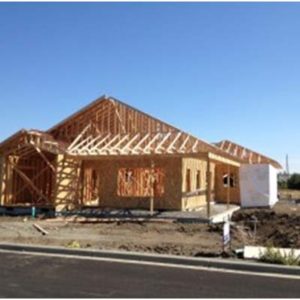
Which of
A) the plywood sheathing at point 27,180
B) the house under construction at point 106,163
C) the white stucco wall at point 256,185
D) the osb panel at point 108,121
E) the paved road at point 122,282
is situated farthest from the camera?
the white stucco wall at point 256,185

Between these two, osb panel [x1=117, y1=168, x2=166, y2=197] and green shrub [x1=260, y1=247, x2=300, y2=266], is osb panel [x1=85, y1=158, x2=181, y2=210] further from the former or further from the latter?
green shrub [x1=260, y1=247, x2=300, y2=266]

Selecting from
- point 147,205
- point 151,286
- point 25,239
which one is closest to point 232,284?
point 151,286

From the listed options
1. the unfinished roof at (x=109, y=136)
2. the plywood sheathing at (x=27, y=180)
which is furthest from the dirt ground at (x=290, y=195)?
the plywood sheathing at (x=27, y=180)

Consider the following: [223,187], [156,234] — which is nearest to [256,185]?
[223,187]

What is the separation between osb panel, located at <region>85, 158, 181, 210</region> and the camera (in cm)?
2552

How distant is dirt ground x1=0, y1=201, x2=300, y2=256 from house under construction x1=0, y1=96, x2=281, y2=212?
376cm

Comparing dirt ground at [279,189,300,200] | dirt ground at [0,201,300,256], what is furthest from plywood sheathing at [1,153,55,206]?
dirt ground at [279,189,300,200]

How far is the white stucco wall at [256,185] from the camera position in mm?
30547

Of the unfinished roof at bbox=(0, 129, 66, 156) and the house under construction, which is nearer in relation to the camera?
the unfinished roof at bbox=(0, 129, 66, 156)

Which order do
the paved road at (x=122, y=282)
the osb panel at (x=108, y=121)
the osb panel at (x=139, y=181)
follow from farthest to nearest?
1. the osb panel at (x=108, y=121)
2. the osb panel at (x=139, y=181)
3. the paved road at (x=122, y=282)

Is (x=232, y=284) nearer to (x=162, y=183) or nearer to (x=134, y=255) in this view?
(x=134, y=255)

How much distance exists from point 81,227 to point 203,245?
632 centimetres

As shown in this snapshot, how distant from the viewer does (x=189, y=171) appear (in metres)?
27.8

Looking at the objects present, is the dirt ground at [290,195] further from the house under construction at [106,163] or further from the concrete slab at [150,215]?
the concrete slab at [150,215]
